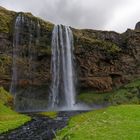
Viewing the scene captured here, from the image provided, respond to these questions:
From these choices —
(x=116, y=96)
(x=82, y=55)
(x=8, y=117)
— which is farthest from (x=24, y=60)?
(x=8, y=117)

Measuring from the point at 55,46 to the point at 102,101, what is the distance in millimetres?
30504

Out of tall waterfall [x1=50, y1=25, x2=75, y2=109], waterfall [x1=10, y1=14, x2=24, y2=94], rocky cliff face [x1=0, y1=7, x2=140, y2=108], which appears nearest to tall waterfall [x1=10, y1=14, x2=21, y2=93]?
waterfall [x1=10, y1=14, x2=24, y2=94]

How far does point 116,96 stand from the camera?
141 m

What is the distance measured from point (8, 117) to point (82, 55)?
76254 millimetres

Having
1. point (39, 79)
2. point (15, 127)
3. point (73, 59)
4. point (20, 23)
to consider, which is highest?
point (20, 23)

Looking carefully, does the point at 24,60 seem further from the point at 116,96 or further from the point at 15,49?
the point at 116,96

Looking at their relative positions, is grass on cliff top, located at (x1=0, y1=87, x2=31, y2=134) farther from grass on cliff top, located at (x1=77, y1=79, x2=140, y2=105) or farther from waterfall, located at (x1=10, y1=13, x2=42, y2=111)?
grass on cliff top, located at (x1=77, y1=79, x2=140, y2=105)

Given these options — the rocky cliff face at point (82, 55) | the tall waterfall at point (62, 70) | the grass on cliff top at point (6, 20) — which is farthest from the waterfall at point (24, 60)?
the tall waterfall at point (62, 70)

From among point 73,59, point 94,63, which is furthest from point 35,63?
point 94,63

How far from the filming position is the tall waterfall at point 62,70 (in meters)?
138

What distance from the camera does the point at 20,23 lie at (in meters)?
138

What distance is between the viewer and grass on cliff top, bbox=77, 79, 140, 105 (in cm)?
13855

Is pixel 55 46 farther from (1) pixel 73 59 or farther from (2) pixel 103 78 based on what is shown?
(2) pixel 103 78

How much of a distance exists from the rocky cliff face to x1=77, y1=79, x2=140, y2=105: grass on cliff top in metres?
3.28
